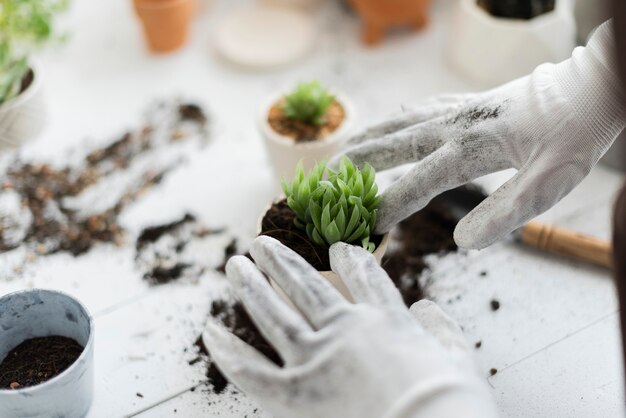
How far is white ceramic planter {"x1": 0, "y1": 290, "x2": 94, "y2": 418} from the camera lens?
815 millimetres

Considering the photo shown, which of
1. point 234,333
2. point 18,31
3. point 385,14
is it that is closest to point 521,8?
point 385,14

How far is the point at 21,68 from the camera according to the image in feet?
4.01

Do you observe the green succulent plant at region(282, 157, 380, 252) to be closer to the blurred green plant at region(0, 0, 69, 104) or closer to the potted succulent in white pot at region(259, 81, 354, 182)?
the potted succulent in white pot at region(259, 81, 354, 182)

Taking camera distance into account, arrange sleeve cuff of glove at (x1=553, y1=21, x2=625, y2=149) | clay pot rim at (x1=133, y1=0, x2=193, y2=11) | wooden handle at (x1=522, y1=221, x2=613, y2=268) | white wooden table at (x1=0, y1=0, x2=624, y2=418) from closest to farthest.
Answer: sleeve cuff of glove at (x1=553, y1=21, x2=625, y2=149) → white wooden table at (x1=0, y1=0, x2=624, y2=418) → wooden handle at (x1=522, y1=221, x2=613, y2=268) → clay pot rim at (x1=133, y1=0, x2=193, y2=11)

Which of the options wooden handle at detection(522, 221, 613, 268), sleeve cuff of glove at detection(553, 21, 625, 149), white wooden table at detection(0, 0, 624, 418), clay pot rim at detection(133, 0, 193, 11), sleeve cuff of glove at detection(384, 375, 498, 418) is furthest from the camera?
clay pot rim at detection(133, 0, 193, 11)

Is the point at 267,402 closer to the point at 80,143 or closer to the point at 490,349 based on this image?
the point at 490,349

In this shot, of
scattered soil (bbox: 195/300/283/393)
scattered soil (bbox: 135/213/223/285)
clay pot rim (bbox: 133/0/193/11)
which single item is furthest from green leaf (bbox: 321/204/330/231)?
clay pot rim (bbox: 133/0/193/11)

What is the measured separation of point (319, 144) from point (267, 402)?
466 mm

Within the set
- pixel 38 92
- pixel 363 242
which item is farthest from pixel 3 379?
pixel 38 92

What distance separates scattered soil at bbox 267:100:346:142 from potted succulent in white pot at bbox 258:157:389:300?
0.66 feet

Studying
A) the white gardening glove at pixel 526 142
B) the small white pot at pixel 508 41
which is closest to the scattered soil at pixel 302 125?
the white gardening glove at pixel 526 142

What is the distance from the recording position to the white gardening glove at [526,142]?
80 cm

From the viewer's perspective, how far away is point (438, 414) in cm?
65

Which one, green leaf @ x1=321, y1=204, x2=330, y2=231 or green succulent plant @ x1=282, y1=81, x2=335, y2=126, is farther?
green succulent plant @ x1=282, y1=81, x2=335, y2=126
